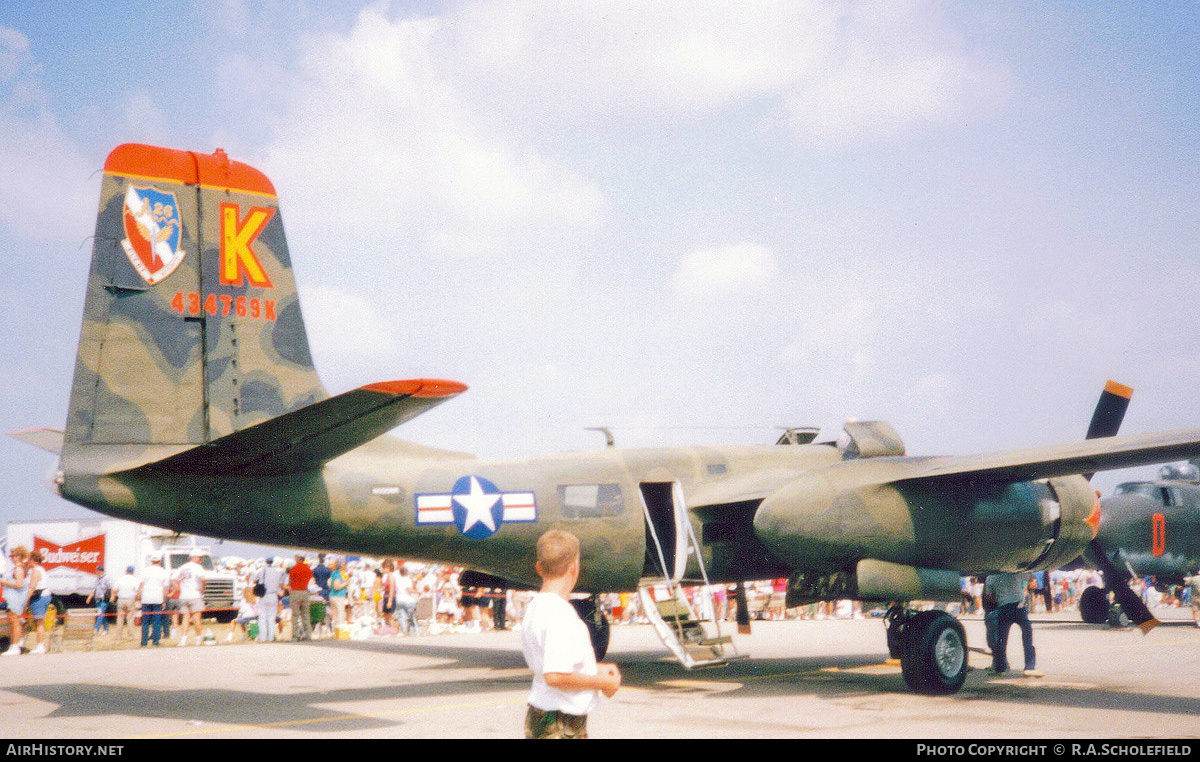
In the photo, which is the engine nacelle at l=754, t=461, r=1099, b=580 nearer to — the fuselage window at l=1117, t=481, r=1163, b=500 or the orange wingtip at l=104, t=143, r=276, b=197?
the orange wingtip at l=104, t=143, r=276, b=197

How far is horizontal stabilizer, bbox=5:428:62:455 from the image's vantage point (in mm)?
14406

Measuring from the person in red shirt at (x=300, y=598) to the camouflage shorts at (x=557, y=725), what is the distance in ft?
62.6

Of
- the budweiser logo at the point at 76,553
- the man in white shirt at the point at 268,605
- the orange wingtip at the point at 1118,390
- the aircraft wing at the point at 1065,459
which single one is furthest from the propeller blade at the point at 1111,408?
the budweiser logo at the point at 76,553

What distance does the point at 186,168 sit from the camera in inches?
506

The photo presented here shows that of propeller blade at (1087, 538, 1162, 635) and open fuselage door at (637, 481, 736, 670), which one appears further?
propeller blade at (1087, 538, 1162, 635)

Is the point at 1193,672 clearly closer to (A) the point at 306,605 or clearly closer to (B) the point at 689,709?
(B) the point at 689,709

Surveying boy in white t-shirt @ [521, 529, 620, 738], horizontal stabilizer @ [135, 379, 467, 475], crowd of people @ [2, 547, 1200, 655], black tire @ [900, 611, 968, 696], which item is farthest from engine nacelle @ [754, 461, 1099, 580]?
boy in white t-shirt @ [521, 529, 620, 738]

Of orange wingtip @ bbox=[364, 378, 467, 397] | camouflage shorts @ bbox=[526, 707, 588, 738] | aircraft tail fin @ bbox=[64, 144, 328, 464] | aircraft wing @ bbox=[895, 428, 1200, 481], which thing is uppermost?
aircraft tail fin @ bbox=[64, 144, 328, 464]

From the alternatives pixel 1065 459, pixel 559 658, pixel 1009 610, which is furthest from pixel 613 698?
pixel 559 658

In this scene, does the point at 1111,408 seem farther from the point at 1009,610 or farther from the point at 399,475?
the point at 399,475

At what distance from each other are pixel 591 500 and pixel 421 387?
256 inches

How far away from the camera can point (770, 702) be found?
42.5 ft

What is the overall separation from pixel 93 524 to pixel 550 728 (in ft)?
115

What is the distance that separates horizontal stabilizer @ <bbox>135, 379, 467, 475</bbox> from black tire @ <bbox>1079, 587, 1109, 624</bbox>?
21578mm
